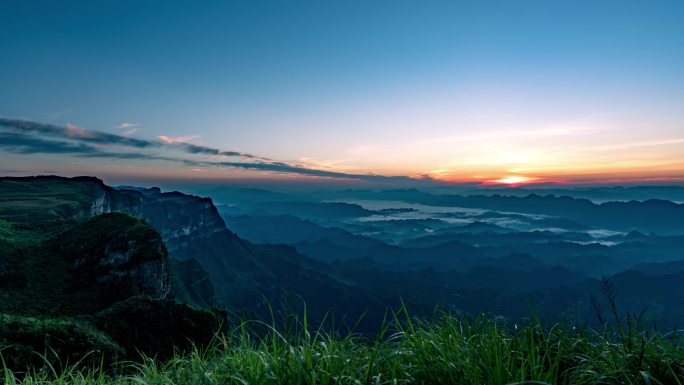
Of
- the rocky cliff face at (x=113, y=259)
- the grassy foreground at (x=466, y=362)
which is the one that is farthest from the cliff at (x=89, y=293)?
the grassy foreground at (x=466, y=362)

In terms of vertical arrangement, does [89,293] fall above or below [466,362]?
below

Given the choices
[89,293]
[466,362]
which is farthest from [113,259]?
[466,362]

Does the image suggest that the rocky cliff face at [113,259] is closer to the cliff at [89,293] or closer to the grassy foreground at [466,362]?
the cliff at [89,293]

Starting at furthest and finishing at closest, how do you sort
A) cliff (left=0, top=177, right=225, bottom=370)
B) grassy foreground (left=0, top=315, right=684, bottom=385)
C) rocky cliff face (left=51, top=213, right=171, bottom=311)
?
rocky cliff face (left=51, top=213, right=171, bottom=311), cliff (left=0, top=177, right=225, bottom=370), grassy foreground (left=0, top=315, right=684, bottom=385)

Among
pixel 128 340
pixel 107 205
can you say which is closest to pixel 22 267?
pixel 128 340

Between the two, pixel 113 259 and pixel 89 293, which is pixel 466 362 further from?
pixel 113 259

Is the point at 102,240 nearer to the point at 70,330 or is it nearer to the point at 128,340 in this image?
the point at 128,340

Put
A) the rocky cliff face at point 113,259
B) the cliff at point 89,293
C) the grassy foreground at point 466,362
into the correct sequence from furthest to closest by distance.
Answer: the rocky cliff face at point 113,259 → the cliff at point 89,293 → the grassy foreground at point 466,362

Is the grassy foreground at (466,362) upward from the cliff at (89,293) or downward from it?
upward

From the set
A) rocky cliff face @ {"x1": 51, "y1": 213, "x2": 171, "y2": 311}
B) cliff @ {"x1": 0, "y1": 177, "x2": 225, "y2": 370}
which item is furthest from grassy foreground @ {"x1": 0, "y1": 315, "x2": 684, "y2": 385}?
rocky cliff face @ {"x1": 51, "y1": 213, "x2": 171, "y2": 311}

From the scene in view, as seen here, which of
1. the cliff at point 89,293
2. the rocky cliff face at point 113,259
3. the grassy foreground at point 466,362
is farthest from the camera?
the rocky cliff face at point 113,259

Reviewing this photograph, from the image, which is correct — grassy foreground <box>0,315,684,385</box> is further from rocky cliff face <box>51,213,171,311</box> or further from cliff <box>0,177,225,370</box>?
rocky cliff face <box>51,213,171,311</box>

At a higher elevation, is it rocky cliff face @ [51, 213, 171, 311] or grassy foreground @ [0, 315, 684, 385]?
grassy foreground @ [0, 315, 684, 385]

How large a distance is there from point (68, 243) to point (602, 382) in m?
91.3
